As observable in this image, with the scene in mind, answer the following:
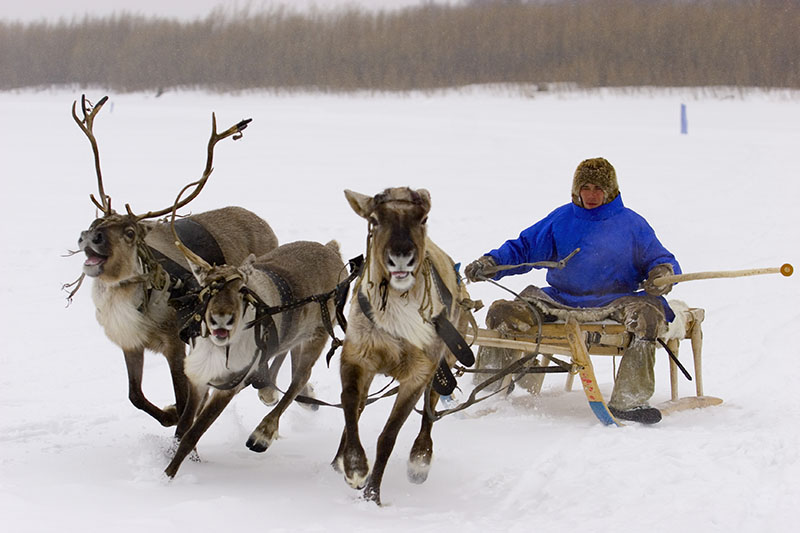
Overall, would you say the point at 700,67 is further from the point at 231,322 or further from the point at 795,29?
the point at 231,322

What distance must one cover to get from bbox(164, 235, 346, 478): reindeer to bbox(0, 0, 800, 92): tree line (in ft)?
90.6

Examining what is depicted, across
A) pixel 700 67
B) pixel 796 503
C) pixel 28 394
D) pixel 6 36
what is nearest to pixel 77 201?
pixel 28 394

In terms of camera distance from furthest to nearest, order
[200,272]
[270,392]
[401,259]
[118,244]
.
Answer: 1. [270,392]
2. [118,244]
3. [200,272]
4. [401,259]

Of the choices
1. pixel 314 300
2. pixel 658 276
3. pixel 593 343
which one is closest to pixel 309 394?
pixel 314 300

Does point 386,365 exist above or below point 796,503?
above

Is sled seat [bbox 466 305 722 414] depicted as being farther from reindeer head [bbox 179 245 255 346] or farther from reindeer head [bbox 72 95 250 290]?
reindeer head [bbox 72 95 250 290]

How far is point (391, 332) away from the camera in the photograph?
504 centimetres

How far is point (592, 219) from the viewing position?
270 inches

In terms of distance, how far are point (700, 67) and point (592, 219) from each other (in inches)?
1096

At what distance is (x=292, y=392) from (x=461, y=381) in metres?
2.52

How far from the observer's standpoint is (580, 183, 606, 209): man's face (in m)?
6.82

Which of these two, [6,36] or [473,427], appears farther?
[6,36]

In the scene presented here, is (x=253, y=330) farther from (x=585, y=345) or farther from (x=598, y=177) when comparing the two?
(x=598, y=177)

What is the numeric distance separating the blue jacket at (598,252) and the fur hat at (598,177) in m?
0.09
